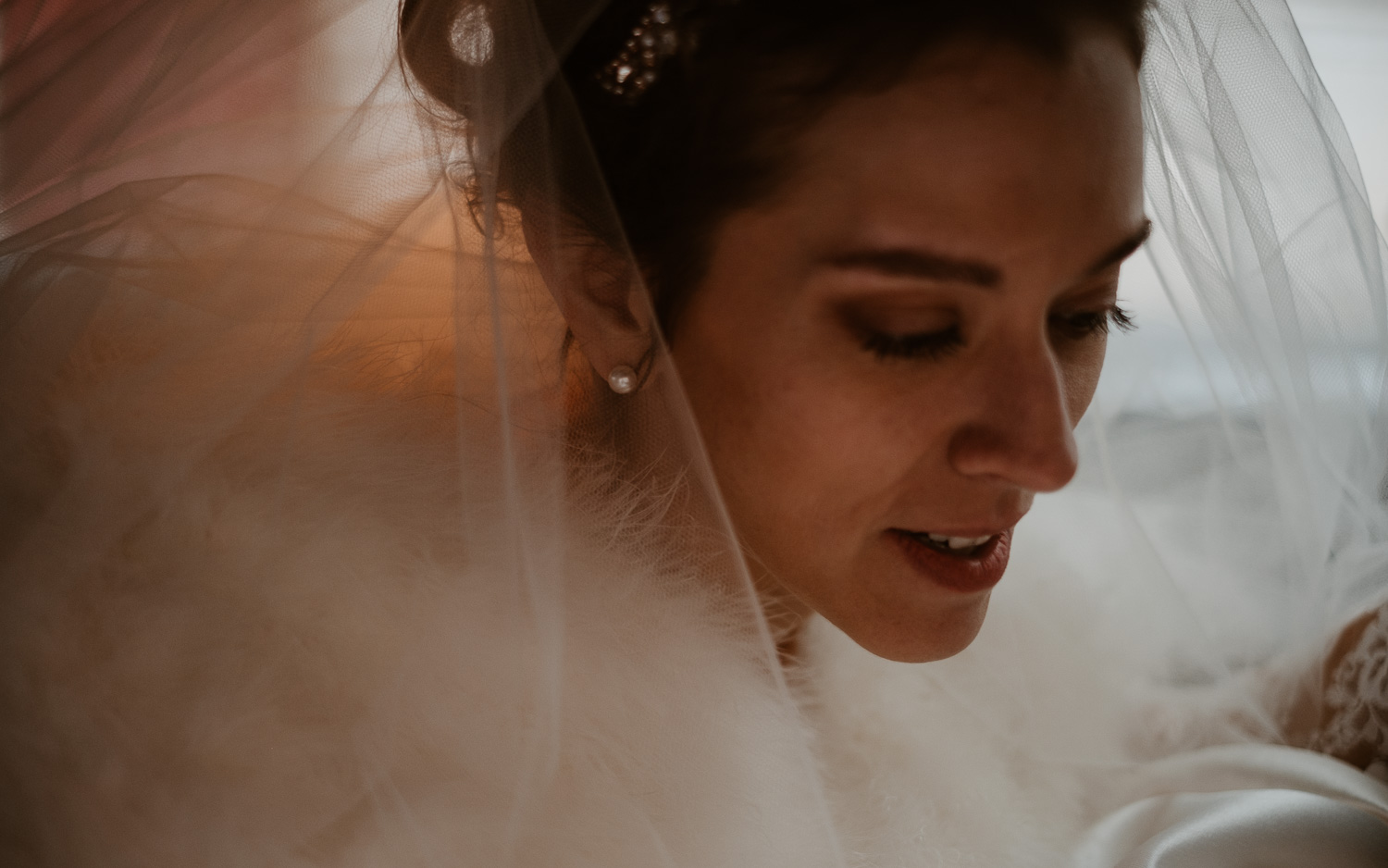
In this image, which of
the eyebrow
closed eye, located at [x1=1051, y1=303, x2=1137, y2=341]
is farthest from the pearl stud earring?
closed eye, located at [x1=1051, y1=303, x2=1137, y2=341]

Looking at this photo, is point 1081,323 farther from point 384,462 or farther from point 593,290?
point 384,462

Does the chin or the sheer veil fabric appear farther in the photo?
the chin

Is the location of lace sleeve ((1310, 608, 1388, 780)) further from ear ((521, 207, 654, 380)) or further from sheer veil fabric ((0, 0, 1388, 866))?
ear ((521, 207, 654, 380))

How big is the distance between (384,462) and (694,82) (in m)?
0.37

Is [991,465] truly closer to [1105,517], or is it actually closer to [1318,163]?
[1318,163]

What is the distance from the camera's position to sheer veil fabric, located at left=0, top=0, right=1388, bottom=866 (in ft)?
2.02

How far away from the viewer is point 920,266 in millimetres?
660

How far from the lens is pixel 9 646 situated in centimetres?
61

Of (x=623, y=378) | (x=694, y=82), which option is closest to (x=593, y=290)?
(x=623, y=378)

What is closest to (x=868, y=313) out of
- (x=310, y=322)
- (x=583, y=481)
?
(x=583, y=481)

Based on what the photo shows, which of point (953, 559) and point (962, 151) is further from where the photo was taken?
point (953, 559)

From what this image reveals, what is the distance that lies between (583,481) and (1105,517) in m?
0.80

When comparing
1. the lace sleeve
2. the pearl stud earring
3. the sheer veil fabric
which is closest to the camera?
the sheer veil fabric

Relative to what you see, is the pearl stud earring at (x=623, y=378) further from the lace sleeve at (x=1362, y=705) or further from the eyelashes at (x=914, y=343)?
the lace sleeve at (x=1362, y=705)
